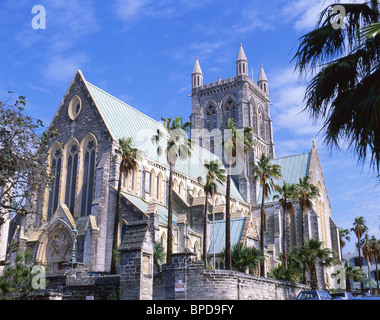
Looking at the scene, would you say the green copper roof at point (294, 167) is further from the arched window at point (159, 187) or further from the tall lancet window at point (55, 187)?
the tall lancet window at point (55, 187)

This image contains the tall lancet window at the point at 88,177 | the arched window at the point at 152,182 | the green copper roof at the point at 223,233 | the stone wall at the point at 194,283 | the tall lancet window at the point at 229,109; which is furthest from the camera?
the tall lancet window at the point at 229,109

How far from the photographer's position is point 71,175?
39.8 metres

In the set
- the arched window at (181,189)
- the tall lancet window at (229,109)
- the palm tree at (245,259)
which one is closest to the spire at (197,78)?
the tall lancet window at (229,109)

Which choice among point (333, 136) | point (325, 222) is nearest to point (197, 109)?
point (325, 222)

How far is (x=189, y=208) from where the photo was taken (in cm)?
4303

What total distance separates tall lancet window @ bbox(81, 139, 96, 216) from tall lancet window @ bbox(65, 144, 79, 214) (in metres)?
1.01

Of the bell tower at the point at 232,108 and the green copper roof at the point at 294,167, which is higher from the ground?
the bell tower at the point at 232,108

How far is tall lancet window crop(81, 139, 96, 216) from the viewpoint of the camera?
38031 mm

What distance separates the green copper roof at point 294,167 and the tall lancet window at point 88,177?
28489mm

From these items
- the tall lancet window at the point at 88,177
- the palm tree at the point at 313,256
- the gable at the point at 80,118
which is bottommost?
the palm tree at the point at 313,256

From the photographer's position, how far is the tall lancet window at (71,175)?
128 ft

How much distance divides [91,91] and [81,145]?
5294 mm

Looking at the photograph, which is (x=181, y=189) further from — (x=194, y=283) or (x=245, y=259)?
(x=194, y=283)
